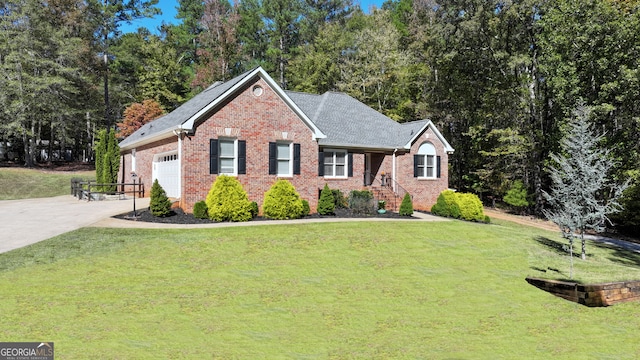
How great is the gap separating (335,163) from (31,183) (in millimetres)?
29304

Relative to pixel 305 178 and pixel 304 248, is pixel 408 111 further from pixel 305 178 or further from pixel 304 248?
pixel 304 248

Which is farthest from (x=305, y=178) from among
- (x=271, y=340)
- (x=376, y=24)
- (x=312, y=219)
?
(x=376, y=24)

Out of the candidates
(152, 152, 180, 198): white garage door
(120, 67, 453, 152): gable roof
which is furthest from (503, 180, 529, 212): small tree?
(152, 152, 180, 198): white garage door

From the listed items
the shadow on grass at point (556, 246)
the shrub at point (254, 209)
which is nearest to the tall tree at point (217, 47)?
the shrub at point (254, 209)

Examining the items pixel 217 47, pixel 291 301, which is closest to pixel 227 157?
pixel 291 301

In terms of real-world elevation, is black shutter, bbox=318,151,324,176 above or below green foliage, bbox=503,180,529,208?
above

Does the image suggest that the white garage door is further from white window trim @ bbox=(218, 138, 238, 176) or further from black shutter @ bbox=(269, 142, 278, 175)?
black shutter @ bbox=(269, 142, 278, 175)

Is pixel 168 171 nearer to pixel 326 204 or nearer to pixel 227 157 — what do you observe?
pixel 227 157

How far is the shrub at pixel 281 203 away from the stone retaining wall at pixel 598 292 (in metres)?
10.8

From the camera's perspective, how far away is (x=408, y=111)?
40.5m

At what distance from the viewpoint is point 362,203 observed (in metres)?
20.5

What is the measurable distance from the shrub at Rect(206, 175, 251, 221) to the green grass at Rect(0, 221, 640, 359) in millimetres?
2463

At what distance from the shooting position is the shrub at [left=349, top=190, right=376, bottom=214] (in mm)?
20391

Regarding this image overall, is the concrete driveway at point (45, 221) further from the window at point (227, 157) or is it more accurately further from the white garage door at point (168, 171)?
the window at point (227, 157)
